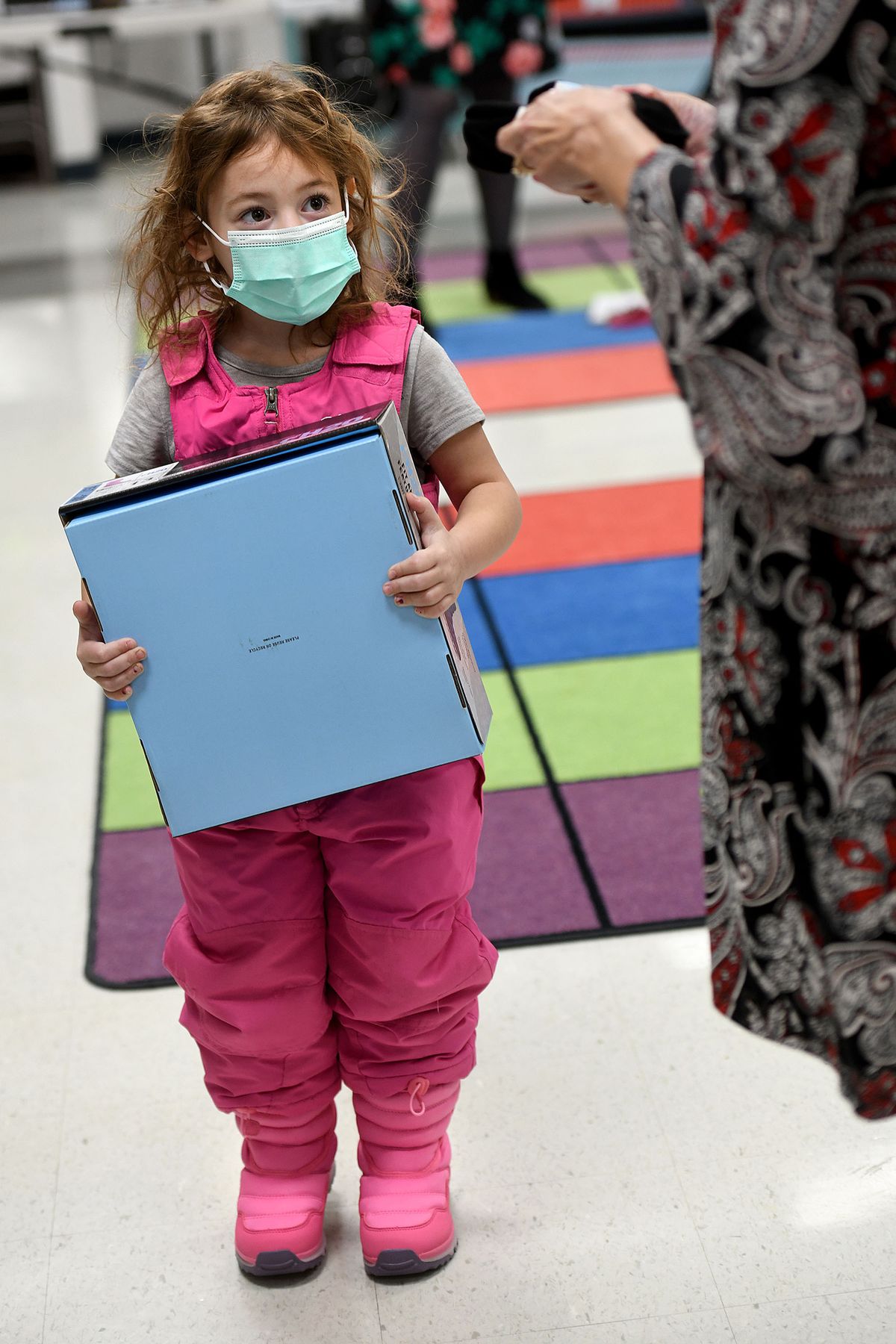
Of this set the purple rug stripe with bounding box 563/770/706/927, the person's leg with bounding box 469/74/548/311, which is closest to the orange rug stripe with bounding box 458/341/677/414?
the person's leg with bounding box 469/74/548/311

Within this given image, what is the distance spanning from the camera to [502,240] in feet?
14.3

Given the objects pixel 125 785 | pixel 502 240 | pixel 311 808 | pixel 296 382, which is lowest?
pixel 502 240

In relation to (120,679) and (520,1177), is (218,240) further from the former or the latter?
(520,1177)

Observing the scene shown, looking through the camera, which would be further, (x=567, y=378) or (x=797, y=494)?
(x=567, y=378)

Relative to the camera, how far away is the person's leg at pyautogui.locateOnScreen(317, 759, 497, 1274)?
1.20m

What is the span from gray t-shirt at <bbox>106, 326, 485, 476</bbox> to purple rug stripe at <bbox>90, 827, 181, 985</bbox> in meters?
0.76

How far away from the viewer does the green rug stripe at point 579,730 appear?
6.85 ft

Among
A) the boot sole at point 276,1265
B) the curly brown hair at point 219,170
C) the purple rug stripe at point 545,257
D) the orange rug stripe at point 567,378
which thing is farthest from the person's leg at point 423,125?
the boot sole at point 276,1265

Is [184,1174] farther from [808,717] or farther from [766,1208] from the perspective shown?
[808,717]

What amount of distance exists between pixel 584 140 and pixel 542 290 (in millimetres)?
3790

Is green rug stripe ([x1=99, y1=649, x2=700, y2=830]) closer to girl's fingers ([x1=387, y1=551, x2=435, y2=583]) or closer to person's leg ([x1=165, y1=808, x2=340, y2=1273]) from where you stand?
person's leg ([x1=165, y1=808, x2=340, y2=1273])

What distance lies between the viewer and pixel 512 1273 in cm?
131

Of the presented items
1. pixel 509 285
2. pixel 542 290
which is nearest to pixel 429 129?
pixel 509 285

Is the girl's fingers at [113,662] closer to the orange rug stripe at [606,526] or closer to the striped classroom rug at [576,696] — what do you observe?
the striped classroom rug at [576,696]
